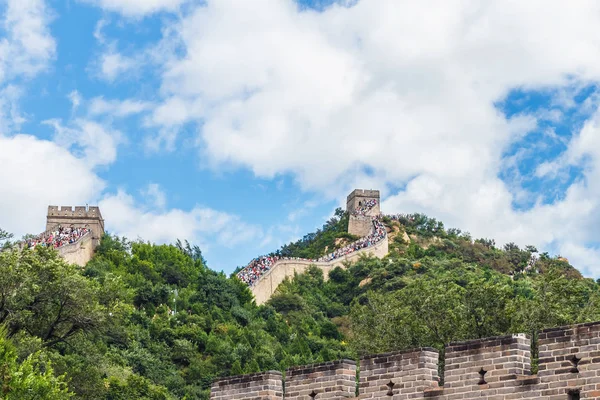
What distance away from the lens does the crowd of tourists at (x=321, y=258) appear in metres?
109

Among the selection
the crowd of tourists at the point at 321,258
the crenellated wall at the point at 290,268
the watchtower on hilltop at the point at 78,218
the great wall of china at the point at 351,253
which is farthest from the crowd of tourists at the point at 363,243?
the watchtower on hilltop at the point at 78,218

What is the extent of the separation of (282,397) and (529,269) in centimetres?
11168

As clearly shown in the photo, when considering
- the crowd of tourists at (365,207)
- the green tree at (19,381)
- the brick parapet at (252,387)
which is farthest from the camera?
the crowd of tourists at (365,207)

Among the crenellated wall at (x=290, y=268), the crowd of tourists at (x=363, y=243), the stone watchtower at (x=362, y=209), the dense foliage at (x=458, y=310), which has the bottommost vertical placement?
the dense foliage at (x=458, y=310)

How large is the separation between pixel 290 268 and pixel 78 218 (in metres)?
21.7

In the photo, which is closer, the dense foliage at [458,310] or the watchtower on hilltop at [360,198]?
the dense foliage at [458,310]

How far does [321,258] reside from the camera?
121 meters

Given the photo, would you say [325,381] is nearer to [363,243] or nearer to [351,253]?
[351,253]

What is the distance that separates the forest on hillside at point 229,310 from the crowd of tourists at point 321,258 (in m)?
2.54

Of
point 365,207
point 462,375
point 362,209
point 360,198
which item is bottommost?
point 462,375

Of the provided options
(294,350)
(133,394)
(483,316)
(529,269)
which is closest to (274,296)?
(294,350)

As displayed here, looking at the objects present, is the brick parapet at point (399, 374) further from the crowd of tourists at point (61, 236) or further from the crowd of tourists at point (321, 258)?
the crowd of tourists at point (321, 258)

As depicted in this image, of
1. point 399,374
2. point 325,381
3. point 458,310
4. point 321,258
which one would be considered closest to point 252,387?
point 325,381

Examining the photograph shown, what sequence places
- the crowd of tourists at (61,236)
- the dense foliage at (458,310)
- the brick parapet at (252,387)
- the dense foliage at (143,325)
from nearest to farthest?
the brick parapet at (252,387), the dense foliage at (143,325), the dense foliage at (458,310), the crowd of tourists at (61,236)
